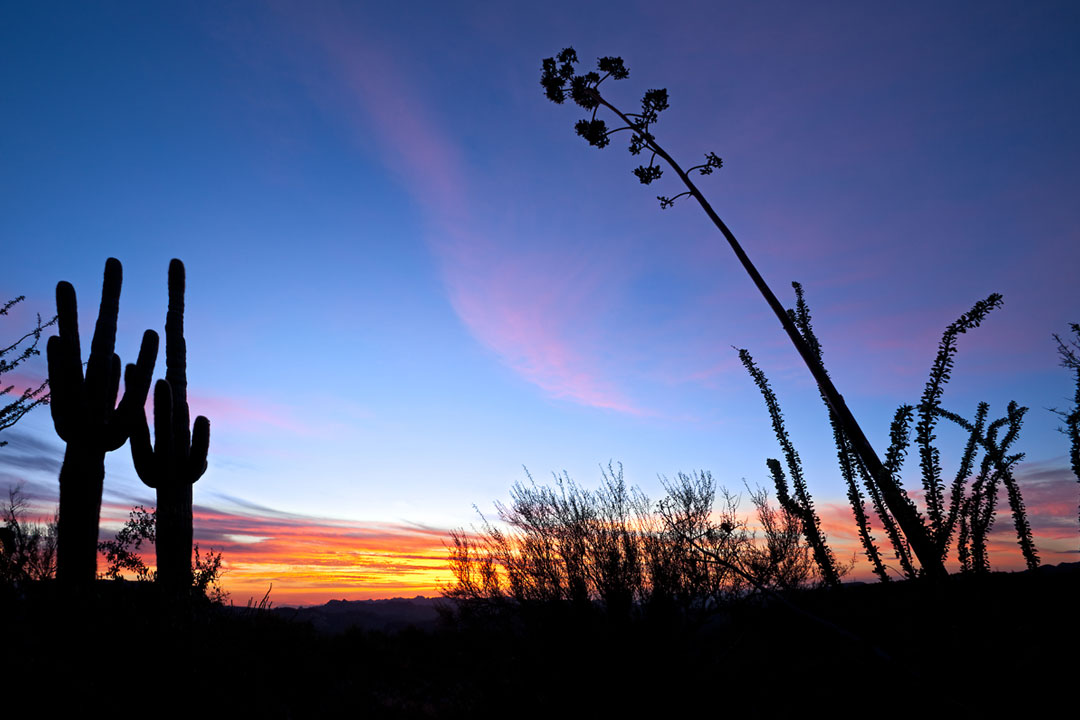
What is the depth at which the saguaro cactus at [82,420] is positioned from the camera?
10.4 meters

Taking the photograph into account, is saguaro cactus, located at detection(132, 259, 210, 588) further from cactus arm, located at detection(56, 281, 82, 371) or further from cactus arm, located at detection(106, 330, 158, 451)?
cactus arm, located at detection(56, 281, 82, 371)

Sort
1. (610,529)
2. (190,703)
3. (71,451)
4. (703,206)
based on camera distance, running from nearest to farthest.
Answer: (703,206) → (190,703) → (71,451) → (610,529)

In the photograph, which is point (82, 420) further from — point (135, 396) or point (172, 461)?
point (172, 461)

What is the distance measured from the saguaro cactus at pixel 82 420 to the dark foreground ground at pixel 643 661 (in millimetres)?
1007

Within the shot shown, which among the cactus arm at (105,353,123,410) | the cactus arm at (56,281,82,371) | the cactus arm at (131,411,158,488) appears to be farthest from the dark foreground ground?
the cactus arm at (56,281,82,371)

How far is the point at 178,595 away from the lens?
32.3ft

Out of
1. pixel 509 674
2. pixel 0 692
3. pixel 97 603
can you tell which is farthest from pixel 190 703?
pixel 509 674

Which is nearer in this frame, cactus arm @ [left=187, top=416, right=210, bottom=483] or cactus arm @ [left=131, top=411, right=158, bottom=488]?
cactus arm @ [left=131, top=411, right=158, bottom=488]

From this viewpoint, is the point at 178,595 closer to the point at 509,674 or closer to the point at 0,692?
the point at 0,692

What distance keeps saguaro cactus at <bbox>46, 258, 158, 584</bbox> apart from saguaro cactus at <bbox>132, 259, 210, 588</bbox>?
427 millimetres

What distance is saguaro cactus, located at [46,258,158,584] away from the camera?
10.4 metres

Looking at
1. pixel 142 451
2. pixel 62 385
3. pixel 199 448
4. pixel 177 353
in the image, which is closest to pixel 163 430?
pixel 142 451

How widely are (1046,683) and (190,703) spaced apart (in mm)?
7724

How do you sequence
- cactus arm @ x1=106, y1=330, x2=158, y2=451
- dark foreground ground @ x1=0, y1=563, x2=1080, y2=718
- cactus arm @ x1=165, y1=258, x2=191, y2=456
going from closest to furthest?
1. dark foreground ground @ x1=0, y1=563, x2=1080, y2=718
2. cactus arm @ x1=106, y1=330, x2=158, y2=451
3. cactus arm @ x1=165, y1=258, x2=191, y2=456
